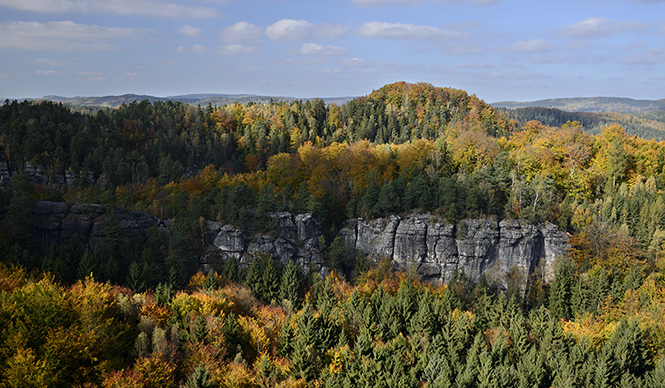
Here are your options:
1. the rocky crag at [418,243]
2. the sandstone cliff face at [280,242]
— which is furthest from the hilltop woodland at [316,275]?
the sandstone cliff face at [280,242]

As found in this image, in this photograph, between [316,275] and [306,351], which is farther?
[316,275]

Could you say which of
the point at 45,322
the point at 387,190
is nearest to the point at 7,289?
the point at 45,322

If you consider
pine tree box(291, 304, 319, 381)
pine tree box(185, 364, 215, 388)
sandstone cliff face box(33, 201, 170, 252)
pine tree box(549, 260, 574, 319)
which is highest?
sandstone cliff face box(33, 201, 170, 252)

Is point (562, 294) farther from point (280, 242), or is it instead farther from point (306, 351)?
point (280, 242)

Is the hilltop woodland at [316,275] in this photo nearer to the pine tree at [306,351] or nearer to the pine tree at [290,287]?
the pine tree at [306,351]

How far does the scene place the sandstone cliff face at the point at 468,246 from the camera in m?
Result: 75.1

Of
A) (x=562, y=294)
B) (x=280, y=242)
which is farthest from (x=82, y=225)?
(x=562, y=294)

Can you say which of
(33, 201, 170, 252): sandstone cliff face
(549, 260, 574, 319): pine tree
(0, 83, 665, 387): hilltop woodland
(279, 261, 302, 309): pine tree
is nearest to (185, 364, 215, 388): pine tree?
(0, 83, 665, 387): hilltop woodland

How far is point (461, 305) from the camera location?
59375mm

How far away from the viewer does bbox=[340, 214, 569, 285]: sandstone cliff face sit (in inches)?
2955

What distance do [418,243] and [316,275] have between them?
18795mm

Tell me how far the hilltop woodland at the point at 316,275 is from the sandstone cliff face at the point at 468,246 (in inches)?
81.4

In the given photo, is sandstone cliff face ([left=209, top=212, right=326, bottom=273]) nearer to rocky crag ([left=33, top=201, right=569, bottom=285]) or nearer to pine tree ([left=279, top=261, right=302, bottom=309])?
rocky crag ([left=33, top=201, right=569, bottom=285])

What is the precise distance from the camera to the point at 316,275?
222ft
